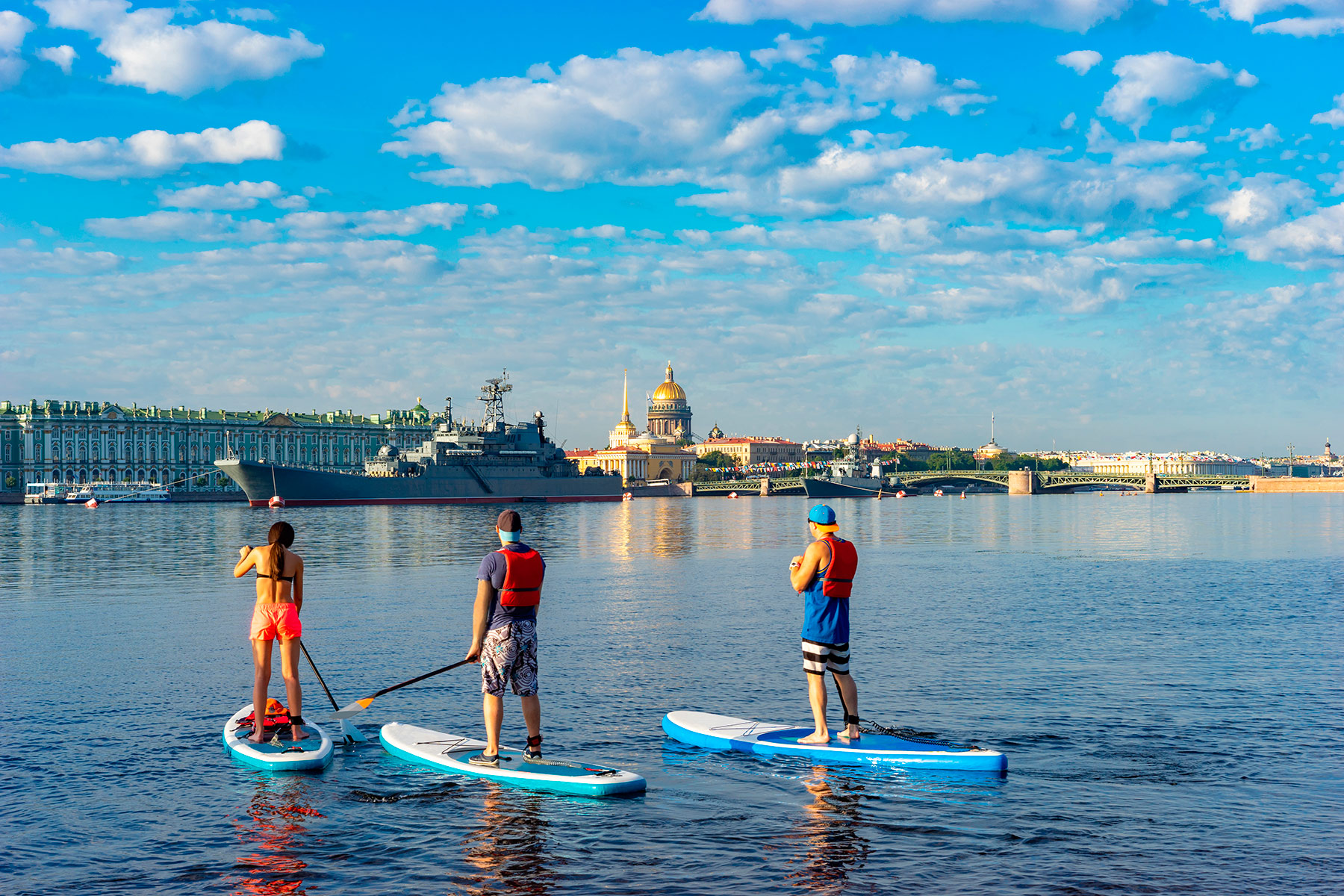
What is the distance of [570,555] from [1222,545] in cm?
2769

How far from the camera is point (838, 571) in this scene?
399 inches

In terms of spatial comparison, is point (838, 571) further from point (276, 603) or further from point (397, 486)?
point (397, 486)

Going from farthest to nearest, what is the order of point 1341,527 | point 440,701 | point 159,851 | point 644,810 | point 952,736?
point 1341,527 < point 440,701 < point 952,736 < point 644,810 < point 159,851

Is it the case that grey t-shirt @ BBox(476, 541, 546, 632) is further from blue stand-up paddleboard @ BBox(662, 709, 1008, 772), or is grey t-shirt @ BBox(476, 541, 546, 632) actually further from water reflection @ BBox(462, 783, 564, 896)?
blue stand-up paddleboard @ BBox(662, 709, 1008, 772)

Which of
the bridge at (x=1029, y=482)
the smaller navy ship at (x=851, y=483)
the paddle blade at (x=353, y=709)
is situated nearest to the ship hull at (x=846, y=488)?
the smaller navy ship at (x=851, y=483)

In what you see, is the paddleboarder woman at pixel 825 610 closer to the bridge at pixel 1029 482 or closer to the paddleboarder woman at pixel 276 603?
the paddleboarder woman at pixel 276 603

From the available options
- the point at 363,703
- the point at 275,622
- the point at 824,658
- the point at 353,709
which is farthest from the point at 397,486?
the point at 824,658

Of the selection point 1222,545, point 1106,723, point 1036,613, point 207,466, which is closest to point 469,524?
point 1222,545

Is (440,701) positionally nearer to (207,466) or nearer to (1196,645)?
(1196,645)

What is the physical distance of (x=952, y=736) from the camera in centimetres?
1148

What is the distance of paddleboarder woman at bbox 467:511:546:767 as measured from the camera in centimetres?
927

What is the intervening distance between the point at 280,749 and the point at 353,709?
139cm

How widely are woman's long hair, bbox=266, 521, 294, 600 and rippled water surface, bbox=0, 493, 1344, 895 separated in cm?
166

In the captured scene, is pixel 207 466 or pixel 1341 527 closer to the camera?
pixel 1341 527
